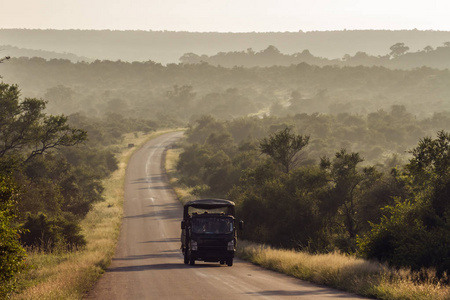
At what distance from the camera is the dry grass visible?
1834cm

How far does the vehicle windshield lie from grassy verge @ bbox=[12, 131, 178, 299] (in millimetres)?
4842

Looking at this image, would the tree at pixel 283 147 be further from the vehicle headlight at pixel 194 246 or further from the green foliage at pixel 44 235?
the vehicle headlight at pixel 194 246

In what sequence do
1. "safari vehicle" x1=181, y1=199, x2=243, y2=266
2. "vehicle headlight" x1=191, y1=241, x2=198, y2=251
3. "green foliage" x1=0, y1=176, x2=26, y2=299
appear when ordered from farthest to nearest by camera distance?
"vehicle headlight" x1=191, y1=241, x2=198, y2=251
"safari vehicle" x1=181, y1=199, x2=243, y2=266
"green foliage" x1=0, y1=176, x2=26, y2=299

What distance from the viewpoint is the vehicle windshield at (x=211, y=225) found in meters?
26.8

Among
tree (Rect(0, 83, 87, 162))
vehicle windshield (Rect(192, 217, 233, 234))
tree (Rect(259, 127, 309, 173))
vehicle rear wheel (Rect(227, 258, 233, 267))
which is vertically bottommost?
vehicle rear wheel (Rect(227, 258, 233, 267))

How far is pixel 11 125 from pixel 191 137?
270 ft

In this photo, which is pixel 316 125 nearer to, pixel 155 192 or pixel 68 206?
pixel 155 192

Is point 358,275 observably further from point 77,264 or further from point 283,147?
point 283,147

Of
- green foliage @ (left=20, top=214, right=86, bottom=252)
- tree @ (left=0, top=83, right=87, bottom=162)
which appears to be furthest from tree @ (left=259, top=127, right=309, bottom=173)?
green foliage @ (left=20, top=214, right=86, bottom=252)

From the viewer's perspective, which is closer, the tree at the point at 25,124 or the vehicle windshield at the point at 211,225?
the vehicle windshield at the point at 211,225

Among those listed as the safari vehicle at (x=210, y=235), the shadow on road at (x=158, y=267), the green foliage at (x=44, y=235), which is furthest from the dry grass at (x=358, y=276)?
the green foliage at (x=44, y=235)

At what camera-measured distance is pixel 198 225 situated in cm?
2677

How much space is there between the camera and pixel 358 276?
2208 centimetres

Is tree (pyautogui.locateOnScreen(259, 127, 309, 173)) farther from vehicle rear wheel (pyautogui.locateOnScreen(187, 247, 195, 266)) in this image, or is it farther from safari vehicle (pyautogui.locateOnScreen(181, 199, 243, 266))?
safari vehicle (pyautogui.locateOnScreen(181, 199, 243, 266))
